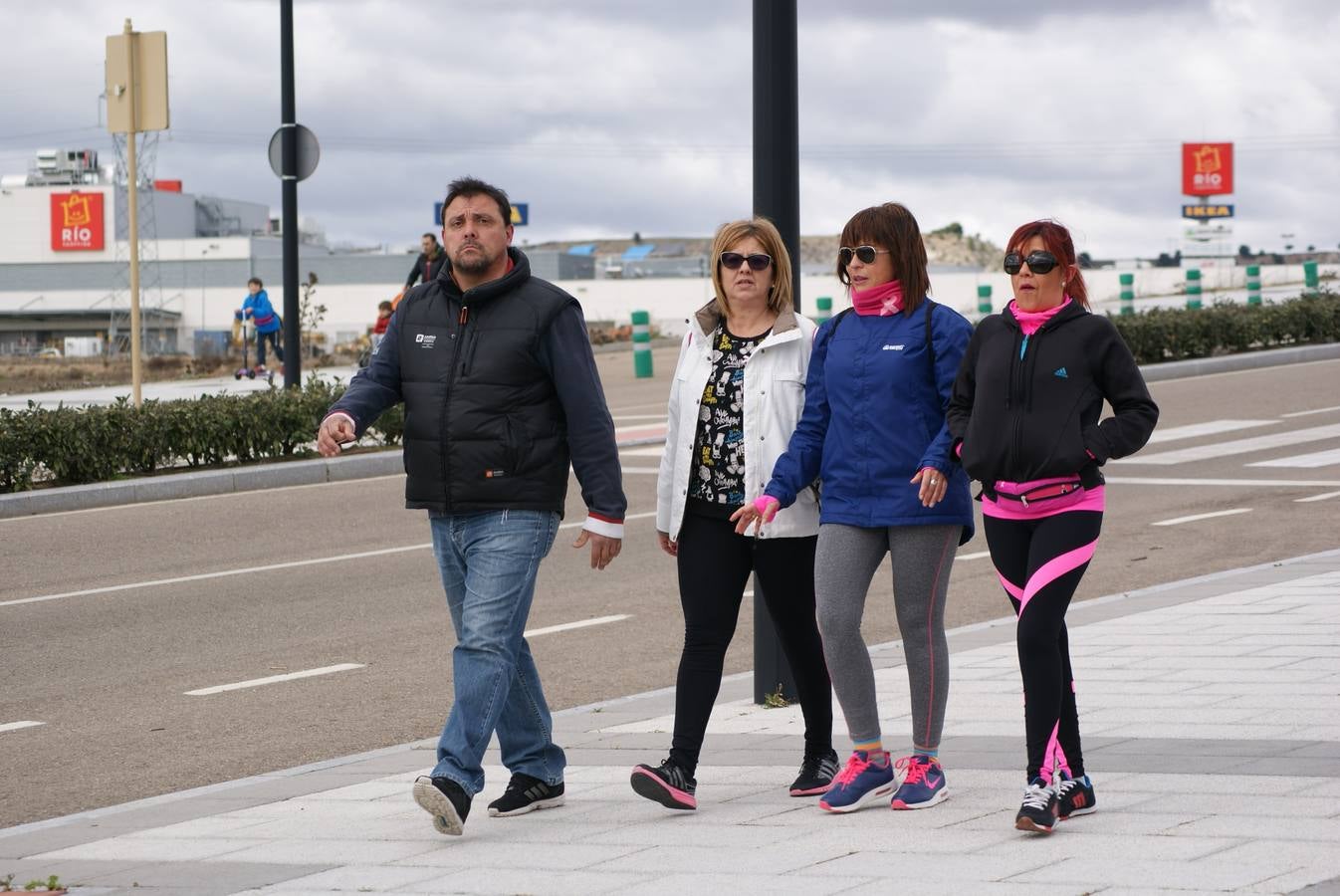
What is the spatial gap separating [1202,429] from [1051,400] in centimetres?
1530

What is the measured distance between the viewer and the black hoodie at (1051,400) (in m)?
5.18

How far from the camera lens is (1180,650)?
838cm

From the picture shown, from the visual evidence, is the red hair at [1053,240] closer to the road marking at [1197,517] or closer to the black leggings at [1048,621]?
the black leggings at [1048,621]

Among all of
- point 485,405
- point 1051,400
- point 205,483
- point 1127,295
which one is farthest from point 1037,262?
point 1127,295

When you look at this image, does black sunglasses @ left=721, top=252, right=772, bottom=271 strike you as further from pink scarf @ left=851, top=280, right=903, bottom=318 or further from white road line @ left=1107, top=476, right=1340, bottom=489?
white road line @ left=1107, top=476, right=1340, bottom=489

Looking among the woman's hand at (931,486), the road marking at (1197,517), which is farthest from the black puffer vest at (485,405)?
the road marking at (1197,517)

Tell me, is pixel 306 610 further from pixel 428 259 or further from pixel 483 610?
pixel 428 259

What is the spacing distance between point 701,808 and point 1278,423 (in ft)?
52.5

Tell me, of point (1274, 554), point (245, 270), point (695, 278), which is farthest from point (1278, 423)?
point (245, 270)

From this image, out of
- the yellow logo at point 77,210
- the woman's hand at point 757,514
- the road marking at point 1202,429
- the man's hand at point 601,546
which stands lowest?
the road marking at point 1202,429

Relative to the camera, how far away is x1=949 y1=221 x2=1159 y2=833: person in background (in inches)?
204

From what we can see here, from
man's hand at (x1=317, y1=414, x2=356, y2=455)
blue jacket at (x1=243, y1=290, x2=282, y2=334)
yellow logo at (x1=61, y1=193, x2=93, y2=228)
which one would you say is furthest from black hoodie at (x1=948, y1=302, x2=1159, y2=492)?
yellow logo at (x1=61, y1=193, x2=93, y2=228)

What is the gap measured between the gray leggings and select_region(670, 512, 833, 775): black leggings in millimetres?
183

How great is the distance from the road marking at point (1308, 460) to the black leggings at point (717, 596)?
12196mm
